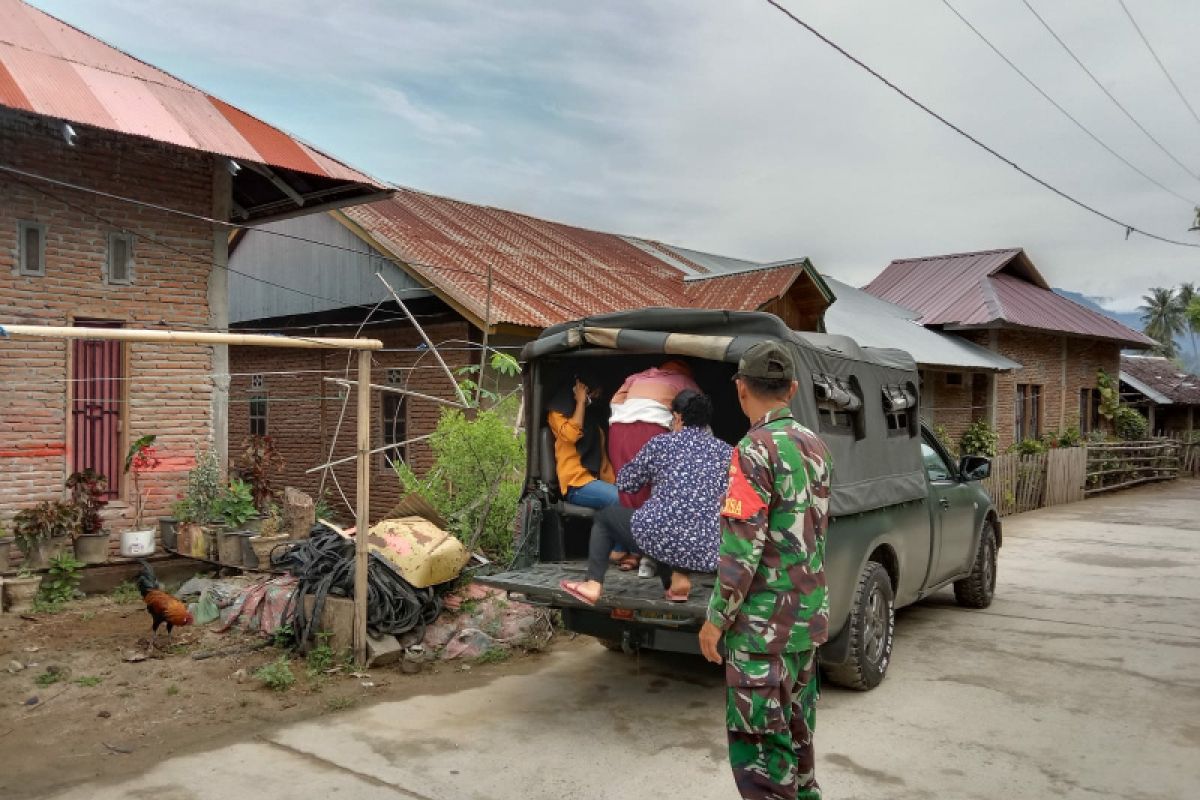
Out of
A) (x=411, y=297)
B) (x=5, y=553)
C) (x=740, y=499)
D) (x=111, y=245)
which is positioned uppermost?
(x=111, y=245)

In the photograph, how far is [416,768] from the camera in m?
4.57

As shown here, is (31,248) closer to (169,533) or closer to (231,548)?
(169,533)

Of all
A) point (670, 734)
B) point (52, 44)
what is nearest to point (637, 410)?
point (670, 734)

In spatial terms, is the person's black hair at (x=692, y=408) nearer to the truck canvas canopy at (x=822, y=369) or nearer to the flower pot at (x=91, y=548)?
the truck canvas canopy at (x=822, y=369)

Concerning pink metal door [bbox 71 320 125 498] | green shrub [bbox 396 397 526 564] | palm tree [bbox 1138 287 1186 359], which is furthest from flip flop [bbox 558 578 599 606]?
palm tree [bbox 1138 287 1186 359]

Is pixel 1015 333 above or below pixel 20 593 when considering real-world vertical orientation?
above

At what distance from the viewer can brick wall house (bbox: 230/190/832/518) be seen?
12.4 meters

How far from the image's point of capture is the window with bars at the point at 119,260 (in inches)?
373

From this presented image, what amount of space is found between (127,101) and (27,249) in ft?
5.78

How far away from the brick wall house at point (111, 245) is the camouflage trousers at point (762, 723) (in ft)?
25.6

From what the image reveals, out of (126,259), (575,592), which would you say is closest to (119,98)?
(126,259)

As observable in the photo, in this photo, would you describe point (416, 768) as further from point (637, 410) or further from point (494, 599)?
point (494, 599)

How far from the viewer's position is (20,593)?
7.91 meters

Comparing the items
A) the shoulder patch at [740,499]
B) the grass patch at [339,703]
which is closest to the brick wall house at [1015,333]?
the grass patch at [339,703]
